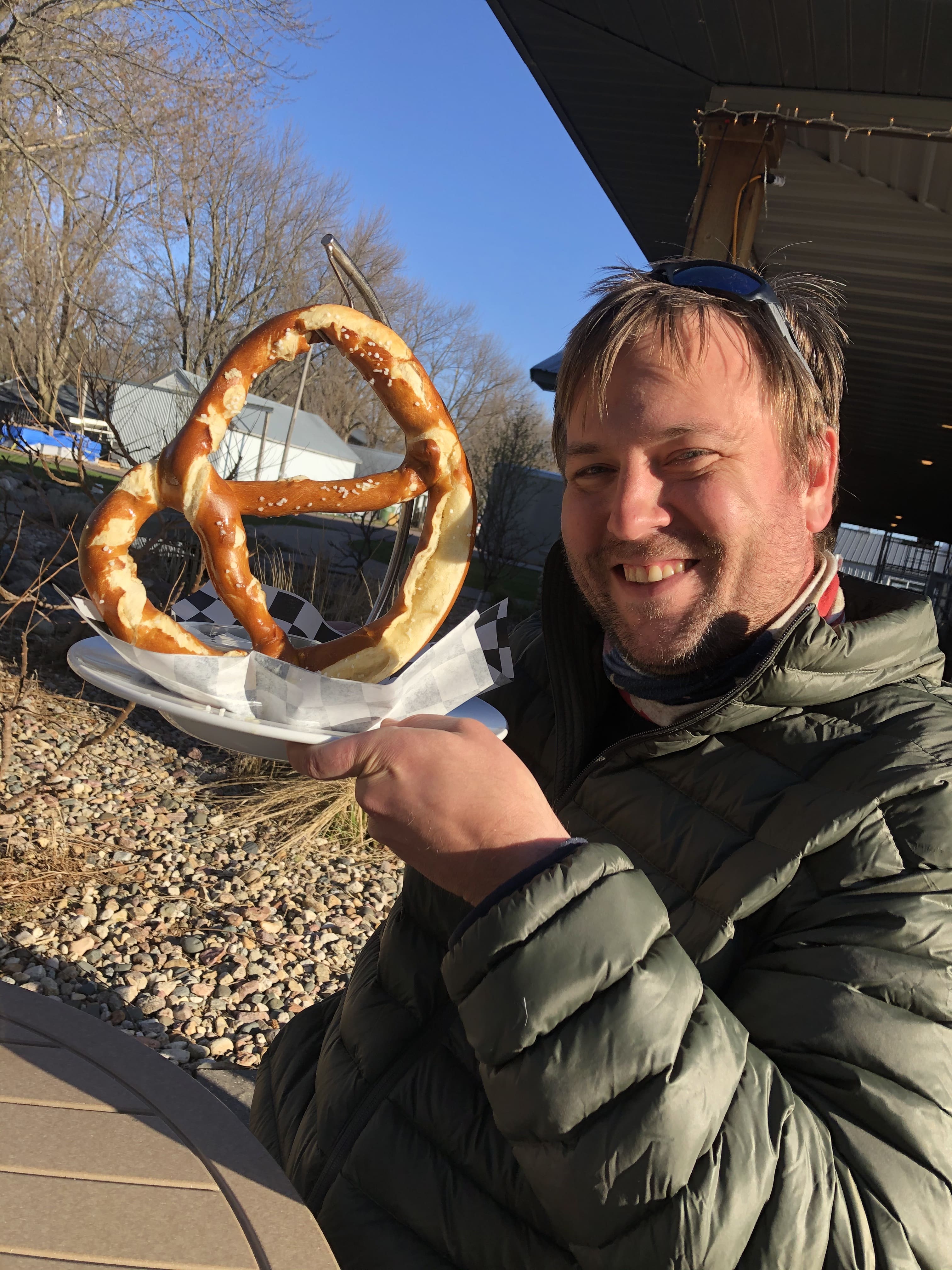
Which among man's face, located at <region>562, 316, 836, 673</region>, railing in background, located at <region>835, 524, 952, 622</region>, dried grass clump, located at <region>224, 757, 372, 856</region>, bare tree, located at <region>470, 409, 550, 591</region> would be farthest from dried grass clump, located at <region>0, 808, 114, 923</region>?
railing in background, located at <region>835, 524, 952, 622</region>

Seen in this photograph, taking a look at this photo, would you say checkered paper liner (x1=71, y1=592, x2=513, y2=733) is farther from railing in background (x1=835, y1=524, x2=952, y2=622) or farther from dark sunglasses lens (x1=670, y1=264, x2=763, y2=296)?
railing in background (x1=835, y1=524, x2=952, y2=622)

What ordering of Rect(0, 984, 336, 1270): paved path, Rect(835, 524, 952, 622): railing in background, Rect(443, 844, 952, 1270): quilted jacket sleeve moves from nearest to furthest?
Rect(443, 844, 952, 1270): quilted jacket sleeve
Rect(0, 984, 336, 1270): paved path
Rect(835, 524, 952, 622): railing in background

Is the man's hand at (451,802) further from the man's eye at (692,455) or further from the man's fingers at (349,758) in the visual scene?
the man's eye at (692,455)

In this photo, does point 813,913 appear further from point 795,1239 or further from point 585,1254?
point 585,1254

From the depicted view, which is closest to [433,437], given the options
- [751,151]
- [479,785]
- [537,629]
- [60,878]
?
[537,629]

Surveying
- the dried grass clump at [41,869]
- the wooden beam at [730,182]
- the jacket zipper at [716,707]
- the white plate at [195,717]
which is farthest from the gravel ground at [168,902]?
the wooden beam at [730,182]

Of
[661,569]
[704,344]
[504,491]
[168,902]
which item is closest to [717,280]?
[704,344]

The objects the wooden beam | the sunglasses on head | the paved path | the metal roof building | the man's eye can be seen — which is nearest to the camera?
the paved path
